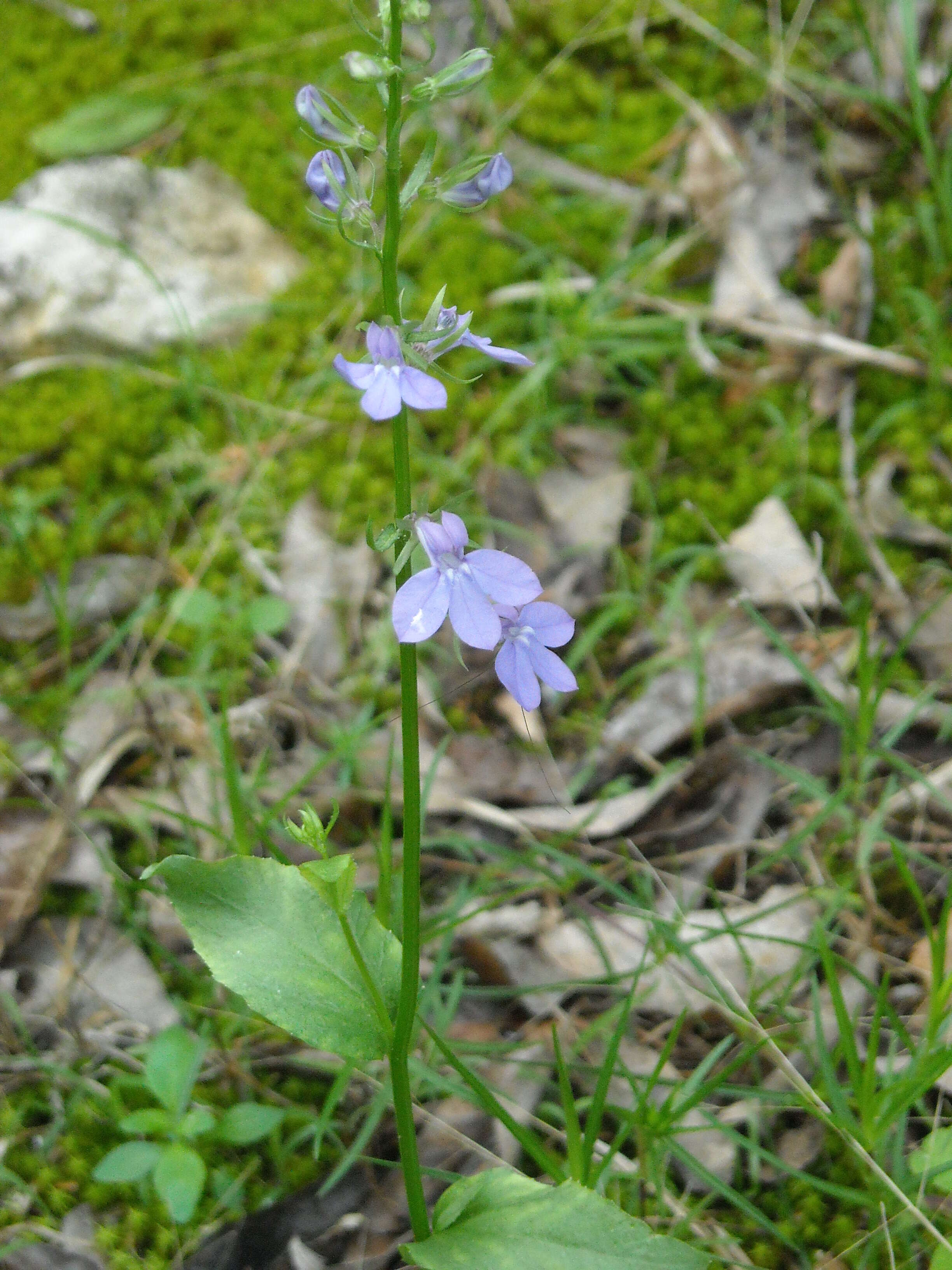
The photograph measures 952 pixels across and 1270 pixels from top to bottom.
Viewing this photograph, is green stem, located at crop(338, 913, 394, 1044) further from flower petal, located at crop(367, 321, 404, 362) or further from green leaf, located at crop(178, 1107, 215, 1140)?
flower petal, located at crop(367, 321, 404, 362)

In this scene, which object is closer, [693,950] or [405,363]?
[405,363]

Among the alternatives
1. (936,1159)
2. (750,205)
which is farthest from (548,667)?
(750,205)

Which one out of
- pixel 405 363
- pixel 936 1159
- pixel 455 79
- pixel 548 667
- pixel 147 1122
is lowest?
pixel 147 1122

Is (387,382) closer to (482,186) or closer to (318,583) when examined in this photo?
(482,186)

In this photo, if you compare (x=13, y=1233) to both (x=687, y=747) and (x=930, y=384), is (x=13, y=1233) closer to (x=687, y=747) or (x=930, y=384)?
(x=687, y=747)

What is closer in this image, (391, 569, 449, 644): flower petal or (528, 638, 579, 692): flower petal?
Answer: (391, 569, 449, 644): flower petal

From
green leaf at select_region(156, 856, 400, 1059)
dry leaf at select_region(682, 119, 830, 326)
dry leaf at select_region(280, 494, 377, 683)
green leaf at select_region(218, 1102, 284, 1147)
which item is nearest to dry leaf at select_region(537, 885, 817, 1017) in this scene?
green leaf at select_region(156, 856, 400, 1059)

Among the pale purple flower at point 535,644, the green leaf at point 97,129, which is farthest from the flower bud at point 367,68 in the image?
the green leaf at point 97,129
